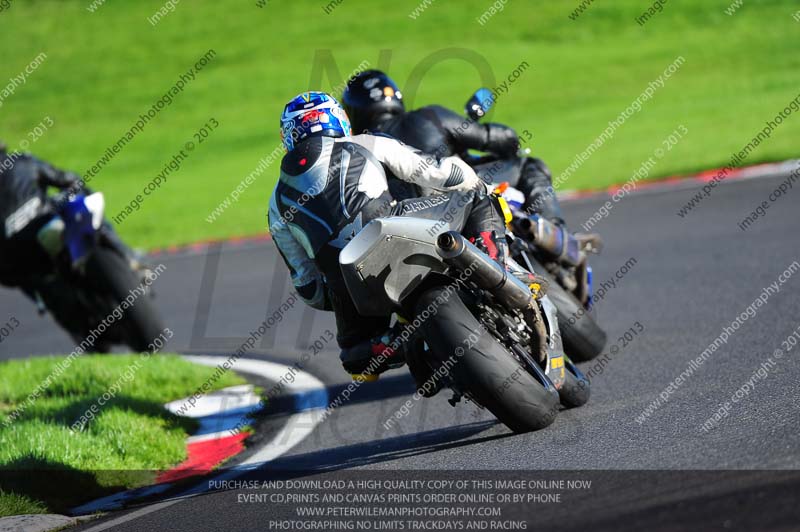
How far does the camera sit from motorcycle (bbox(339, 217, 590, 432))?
508cm

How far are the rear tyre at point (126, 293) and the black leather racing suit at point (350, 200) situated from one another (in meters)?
3.82

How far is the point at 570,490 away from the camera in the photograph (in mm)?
4359

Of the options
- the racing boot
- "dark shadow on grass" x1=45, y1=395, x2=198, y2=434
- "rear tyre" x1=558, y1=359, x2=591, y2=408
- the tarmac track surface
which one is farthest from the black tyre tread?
"dark shadow on grass" x1=45, y1=395, x2=198, y2=434

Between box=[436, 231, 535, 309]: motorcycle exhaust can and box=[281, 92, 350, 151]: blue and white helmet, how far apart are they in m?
A: 0.99

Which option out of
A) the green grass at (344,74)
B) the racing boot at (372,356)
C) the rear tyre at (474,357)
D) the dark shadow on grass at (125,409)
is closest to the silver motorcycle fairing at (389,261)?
the rear tyre at (474,357)

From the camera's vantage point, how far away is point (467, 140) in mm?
7078

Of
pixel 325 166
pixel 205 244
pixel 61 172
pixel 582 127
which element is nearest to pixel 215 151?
pixel 582 127

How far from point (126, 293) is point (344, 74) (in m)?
23.0

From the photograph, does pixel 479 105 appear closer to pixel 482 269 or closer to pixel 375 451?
pixel 482 269

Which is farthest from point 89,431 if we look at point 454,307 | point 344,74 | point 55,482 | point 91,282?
point 344,74

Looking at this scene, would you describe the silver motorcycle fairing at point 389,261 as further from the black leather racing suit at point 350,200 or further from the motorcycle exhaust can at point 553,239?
the motorcycle exhaust can at point 553,239

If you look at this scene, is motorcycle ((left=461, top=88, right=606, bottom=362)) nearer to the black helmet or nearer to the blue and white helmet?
the black helmet

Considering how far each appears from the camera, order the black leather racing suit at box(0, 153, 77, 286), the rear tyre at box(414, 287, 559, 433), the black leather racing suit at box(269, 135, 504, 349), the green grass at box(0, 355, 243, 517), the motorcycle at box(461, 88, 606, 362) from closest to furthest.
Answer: the rear tyre at box(414, 287, 559, 433), the black leather racing suit at box(269, 135, 504, 349), the green grass at box(0, 355, 243, 517), the motorcycle at box(461, 88, 606, 362), the black leather racing suit at box(0, 153, 77, 286)

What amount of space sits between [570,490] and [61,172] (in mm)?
7074
